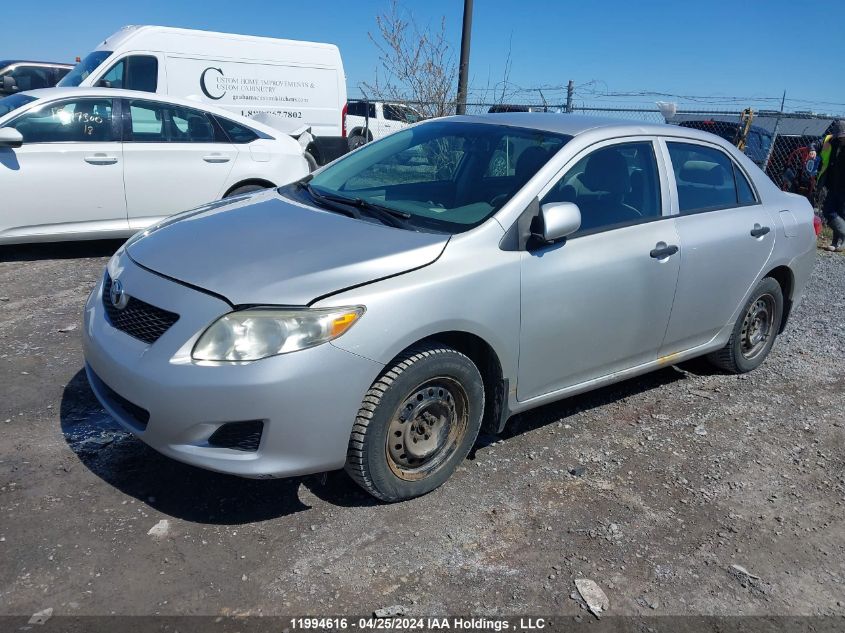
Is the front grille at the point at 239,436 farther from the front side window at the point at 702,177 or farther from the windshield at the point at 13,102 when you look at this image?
the windshield at the point at 13,102

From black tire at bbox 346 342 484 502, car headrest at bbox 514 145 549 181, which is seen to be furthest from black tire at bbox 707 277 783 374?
black tire at bbox 346 342 484 502

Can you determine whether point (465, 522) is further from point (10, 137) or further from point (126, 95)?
point (126, 95)

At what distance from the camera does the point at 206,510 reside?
3092 millimetres

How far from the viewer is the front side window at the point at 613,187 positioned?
369cm

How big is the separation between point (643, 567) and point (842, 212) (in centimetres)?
889

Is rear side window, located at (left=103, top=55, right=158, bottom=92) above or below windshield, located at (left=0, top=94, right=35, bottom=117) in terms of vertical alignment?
above

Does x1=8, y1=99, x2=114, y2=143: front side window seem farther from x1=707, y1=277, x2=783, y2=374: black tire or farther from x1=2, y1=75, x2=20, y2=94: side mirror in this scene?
x1=2, y1=75, x2=20, y2=94: side mirror

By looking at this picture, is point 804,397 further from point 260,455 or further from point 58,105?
point 58,105

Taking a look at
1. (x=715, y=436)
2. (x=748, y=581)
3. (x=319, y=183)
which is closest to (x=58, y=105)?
(x=319, y=183)

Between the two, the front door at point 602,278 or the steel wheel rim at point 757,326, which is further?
the steel wheel rim at point 757,326

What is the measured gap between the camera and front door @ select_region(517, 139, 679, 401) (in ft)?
11.3

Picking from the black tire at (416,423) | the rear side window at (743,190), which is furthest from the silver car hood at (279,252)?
the rear side window at (743,190)

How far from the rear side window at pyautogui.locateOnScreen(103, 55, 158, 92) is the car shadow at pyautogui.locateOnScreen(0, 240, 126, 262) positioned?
311cm

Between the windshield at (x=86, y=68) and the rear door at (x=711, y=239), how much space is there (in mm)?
8144
